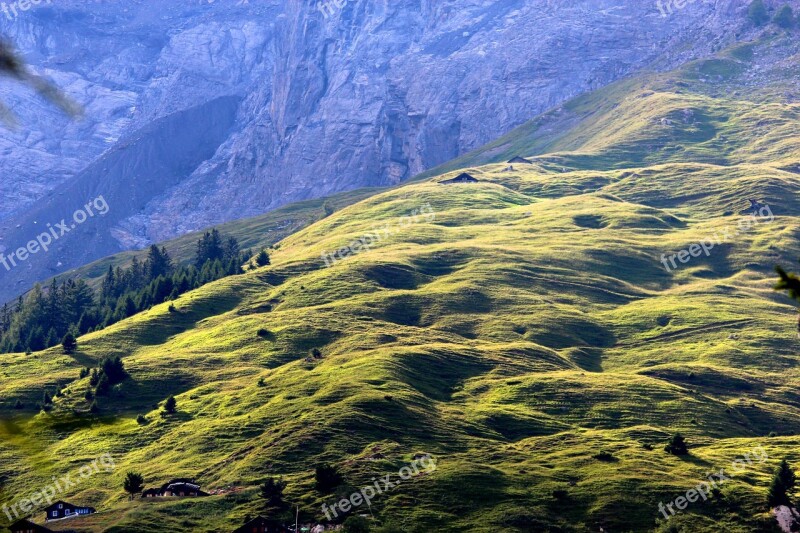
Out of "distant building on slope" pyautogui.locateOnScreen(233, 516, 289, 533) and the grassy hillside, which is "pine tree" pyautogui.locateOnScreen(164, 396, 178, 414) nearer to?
the grassy hillside

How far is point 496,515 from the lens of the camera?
378 feet

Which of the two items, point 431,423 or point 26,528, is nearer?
point 26,528

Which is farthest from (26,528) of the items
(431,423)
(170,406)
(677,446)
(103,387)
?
(677,446)

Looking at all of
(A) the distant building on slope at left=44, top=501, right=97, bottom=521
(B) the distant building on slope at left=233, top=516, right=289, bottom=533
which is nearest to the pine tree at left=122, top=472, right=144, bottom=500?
(A) the distant building on slope at left=44, top=501, right=97, bottom=521

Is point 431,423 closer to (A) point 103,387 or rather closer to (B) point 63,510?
(B) point 63,510

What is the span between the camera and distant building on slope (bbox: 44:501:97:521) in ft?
384

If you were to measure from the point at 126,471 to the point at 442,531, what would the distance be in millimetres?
49682

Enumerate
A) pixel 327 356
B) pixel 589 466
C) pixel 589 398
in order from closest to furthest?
pixel 589 466 < pixel 589 398 < pixel 327 356

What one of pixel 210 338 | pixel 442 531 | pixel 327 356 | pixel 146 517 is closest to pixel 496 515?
pixel 442 531

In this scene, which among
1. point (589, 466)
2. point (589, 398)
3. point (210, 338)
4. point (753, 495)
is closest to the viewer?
point (753, 495)

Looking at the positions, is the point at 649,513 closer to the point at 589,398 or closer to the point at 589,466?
the point at 589,466

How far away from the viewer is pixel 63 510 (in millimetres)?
118375

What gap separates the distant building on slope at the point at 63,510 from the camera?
117 m

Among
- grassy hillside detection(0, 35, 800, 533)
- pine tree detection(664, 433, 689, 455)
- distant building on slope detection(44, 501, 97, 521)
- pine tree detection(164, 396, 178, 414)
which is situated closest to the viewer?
distant building on slope detection(44, 501, 97, 521)
